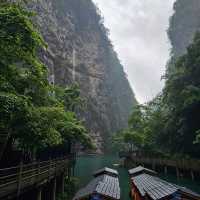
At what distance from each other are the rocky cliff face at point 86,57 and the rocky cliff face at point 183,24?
1415 inches

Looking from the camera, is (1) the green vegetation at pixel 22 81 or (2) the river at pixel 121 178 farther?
(2) the river at pixel 121 178

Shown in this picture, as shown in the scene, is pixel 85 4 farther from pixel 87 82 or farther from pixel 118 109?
pixel 118 109

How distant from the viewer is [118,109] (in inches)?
4823

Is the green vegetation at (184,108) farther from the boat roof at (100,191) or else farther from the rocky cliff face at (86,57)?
the rocky cliff face at (86,57)

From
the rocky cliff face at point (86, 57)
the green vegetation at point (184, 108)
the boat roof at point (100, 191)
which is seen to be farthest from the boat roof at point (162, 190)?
the rocky cliff face at point (86, 57)

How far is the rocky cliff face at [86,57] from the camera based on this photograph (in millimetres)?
83125

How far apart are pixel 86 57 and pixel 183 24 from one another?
44651 mm

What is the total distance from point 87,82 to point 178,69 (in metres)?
65.7

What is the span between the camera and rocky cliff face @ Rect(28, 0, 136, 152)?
83.1 meters

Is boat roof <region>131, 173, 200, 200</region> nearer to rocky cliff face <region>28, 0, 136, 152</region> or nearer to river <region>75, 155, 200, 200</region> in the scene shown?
river <region>75, 155, 200, 200</region>

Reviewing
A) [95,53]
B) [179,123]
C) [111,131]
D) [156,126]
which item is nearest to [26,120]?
[179,123]

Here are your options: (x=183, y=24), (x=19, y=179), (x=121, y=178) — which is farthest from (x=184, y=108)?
(x=183, y=24)

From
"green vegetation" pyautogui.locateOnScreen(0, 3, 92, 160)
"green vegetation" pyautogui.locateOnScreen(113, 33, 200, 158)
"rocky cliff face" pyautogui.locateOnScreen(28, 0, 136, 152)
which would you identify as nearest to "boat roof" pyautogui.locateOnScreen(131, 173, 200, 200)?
"green vegetation" pyautogui.locateOnScreen(0, 3, 92, 160)

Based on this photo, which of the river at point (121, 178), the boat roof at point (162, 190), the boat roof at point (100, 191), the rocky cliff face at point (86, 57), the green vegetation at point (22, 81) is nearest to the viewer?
the green vegetation at point (22, 81)
